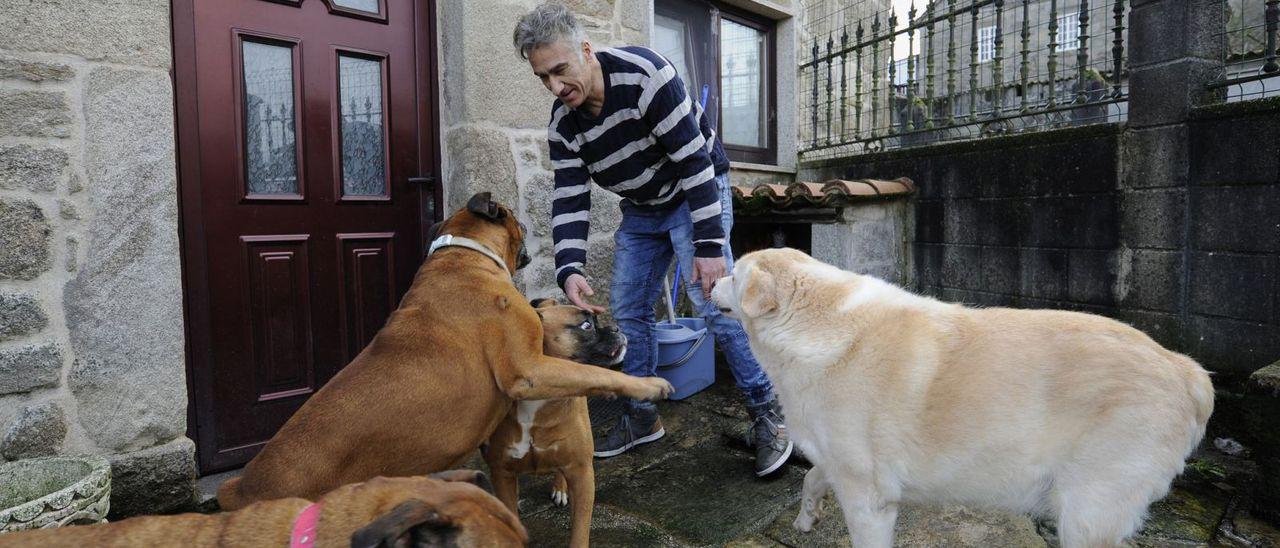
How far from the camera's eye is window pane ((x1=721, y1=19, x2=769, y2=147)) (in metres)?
6.39

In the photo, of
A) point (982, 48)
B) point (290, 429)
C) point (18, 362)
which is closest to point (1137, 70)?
point (290, 429)

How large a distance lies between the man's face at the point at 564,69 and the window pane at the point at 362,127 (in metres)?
1.32

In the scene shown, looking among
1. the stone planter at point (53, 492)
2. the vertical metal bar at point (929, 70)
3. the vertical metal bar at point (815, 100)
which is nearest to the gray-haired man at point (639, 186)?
the stone planter at point (53, 492)

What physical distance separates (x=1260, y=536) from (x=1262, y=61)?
2.62 metres

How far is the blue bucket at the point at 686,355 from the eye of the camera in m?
4.55

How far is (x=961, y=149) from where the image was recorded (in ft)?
17.0

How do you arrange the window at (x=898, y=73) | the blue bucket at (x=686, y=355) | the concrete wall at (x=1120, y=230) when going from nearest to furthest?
the concrete wall at (x=1120, y=230)
the blue bucket at (x=686, y=355)
the window at (x=898, y=73)

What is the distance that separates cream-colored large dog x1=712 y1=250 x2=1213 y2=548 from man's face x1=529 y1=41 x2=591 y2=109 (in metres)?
1.29

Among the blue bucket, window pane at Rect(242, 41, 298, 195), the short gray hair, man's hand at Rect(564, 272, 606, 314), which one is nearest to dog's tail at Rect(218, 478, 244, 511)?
man's hand at Rect(564, 272, 606, 314)

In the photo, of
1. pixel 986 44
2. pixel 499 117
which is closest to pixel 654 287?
pixel 499 117

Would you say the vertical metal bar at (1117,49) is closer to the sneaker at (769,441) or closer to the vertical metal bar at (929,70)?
the vertical metal bar at (929,70)

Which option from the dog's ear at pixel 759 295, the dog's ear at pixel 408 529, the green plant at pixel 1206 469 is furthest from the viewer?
the green plant at pixel 1206 469

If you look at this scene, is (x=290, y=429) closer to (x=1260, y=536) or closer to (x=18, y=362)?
(x=18, y=362)

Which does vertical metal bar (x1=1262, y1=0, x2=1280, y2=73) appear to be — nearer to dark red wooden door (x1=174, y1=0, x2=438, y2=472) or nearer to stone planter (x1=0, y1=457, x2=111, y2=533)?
dark red wooden door (x1=174, y1=0, x2=438, y2=472)
